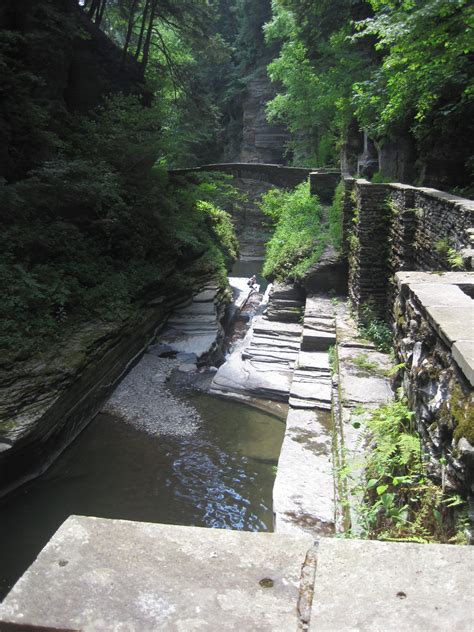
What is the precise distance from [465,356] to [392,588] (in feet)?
4.36

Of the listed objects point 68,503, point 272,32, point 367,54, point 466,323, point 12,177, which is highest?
point 272,32

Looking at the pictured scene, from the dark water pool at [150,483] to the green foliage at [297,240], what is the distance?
5964 millimetres

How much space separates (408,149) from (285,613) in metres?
14.8

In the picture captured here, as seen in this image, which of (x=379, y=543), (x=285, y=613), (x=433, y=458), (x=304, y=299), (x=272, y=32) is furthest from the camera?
(x=272, y=32)

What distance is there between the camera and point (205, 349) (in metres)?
13.5

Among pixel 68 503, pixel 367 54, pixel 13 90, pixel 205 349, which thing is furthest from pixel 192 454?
pixel 367 54

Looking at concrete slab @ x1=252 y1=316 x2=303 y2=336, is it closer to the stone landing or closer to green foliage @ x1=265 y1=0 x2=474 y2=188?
green foliage @ x1=265 y1=0 x2=474 y2=188

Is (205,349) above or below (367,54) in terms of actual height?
below

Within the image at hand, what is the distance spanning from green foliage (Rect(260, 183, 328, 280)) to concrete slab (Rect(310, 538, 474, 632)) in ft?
41.5

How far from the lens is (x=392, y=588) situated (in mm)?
1610

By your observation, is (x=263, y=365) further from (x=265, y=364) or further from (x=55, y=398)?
(x=55, y=398)

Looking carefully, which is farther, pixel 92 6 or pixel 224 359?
pixel 92 6

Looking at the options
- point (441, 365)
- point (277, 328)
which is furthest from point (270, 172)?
point (441, 365)

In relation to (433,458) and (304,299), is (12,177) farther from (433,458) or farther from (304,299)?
(433,458)
